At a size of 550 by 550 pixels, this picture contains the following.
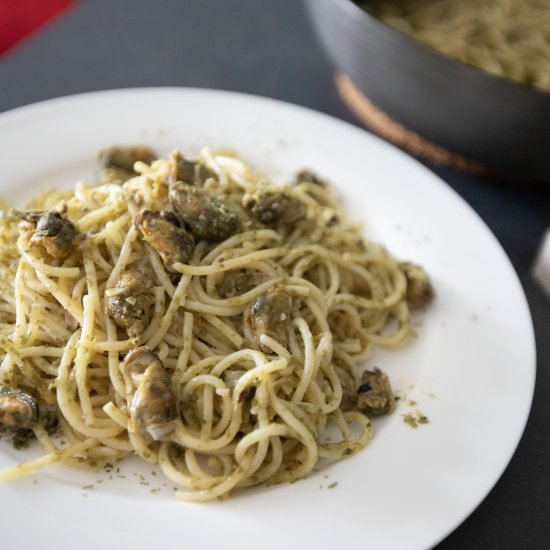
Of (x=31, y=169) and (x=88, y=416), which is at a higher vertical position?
(x=31, y=169)

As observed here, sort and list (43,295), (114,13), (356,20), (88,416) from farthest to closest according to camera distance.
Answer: (114,13) → (356,20) → (43,295) → (88,416)

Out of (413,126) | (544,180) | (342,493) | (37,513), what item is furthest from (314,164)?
(37,513)

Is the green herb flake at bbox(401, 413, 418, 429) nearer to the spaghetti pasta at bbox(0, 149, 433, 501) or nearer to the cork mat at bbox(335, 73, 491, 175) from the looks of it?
the spaghetti pasta at bbox(0, 149, 433, 501)

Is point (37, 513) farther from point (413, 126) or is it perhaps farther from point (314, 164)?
point (413, 126)

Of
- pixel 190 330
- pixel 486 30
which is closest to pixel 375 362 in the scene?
pixel 190 330

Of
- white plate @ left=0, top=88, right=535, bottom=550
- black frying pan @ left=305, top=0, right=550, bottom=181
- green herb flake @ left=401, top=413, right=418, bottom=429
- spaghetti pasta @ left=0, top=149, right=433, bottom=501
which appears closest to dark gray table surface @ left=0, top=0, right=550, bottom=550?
black frying pan @ left=305, top=0, right=550, bottom=181

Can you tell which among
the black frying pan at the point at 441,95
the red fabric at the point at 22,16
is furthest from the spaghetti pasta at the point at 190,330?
the red fabric at the point at 22,16

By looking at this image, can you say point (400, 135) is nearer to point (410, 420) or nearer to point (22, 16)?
point (410, 420)
